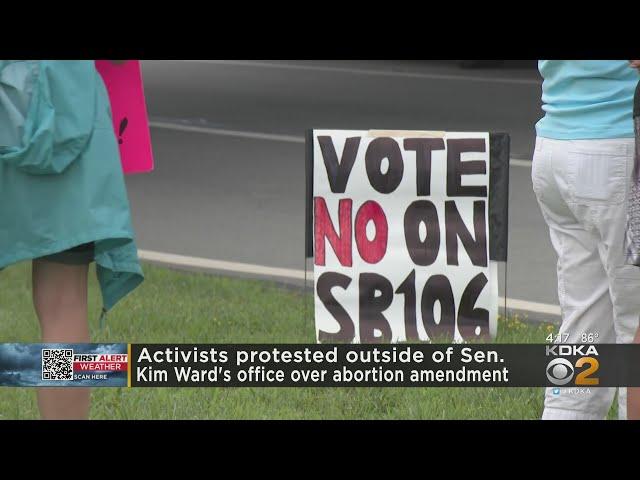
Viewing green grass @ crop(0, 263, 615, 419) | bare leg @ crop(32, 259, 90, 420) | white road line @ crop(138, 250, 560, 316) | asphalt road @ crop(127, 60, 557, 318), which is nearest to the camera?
bare leg @ crop(32, 259, 90, 420)

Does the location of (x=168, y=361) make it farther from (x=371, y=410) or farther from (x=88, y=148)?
(x=371, y=410)

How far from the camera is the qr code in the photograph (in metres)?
4.24

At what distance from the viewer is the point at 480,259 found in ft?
20.3

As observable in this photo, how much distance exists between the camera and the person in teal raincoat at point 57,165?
13.3 feet

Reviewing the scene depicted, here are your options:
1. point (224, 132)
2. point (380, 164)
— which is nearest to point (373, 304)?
point (380, 164)

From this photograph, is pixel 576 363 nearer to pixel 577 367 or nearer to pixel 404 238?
pixel 577 367

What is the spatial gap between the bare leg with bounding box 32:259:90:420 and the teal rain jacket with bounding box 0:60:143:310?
134 millimetres

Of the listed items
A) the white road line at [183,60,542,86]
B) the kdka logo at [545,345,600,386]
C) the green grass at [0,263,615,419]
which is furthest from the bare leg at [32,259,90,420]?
the white road line at [183,60,542,86]

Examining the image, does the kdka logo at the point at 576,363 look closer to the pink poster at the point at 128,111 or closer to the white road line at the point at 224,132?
the pink poster at the point at 128,111

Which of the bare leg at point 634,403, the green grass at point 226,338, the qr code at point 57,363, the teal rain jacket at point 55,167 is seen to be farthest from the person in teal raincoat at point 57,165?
the bare leg at point 634,403

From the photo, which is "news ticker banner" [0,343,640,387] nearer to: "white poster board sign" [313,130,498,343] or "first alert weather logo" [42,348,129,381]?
"first alert weather logo" [42,348,129,381]

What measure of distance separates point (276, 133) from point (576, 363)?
9664 mm

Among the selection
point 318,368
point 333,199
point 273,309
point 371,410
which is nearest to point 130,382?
point 318,368

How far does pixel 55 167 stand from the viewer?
4.04m
